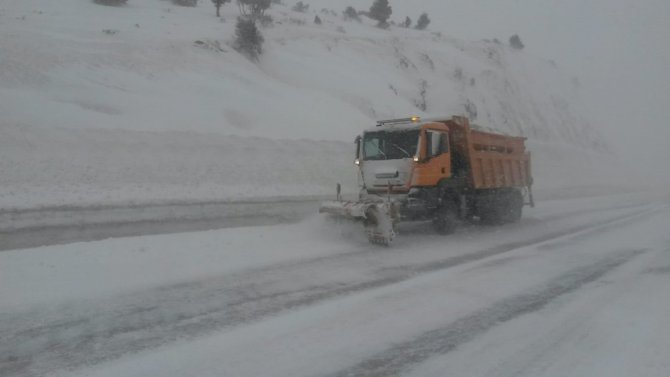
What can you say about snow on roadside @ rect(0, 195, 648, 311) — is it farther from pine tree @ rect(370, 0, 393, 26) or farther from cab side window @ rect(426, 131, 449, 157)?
pine tree @ rect(370, 0, 393, 26)

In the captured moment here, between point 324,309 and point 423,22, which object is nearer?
point 324,309

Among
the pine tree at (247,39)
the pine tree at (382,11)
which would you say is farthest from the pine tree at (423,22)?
the pine tree at (247,39)

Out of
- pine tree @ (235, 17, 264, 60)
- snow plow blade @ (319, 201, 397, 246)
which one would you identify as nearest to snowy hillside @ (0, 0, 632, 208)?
pine tree @ (235, 17, 264, 60)

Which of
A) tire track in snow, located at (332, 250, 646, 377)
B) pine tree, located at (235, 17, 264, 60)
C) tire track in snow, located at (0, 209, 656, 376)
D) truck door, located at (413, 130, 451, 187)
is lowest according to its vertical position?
tire track in snow, located at (332, 250, 646, 377)

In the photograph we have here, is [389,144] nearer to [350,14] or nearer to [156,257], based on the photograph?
[156,257]

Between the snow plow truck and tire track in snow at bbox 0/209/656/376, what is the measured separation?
2.37 meters

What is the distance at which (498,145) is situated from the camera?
17.0m

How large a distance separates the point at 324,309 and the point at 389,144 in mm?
7292

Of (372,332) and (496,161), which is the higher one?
(496,161)

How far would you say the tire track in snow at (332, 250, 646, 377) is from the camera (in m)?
5.15

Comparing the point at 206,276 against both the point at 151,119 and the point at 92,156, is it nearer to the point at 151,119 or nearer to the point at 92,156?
the point at 92,156

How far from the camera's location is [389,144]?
13594mm

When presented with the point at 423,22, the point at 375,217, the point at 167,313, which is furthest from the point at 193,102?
the point at 423,22

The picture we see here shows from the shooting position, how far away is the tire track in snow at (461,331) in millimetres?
5152
